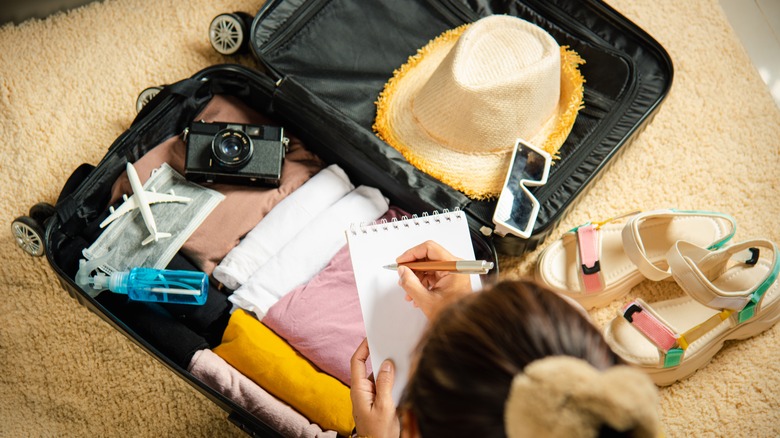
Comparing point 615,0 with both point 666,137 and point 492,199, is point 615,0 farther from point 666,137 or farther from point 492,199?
point 492,199

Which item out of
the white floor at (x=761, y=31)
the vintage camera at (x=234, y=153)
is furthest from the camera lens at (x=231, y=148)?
the white floor at (x=761, y=31)

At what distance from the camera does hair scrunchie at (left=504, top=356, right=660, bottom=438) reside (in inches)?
15.6

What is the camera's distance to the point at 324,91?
44.3 inches

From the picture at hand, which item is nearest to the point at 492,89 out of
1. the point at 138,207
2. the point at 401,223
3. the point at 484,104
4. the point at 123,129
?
the point at 484,104

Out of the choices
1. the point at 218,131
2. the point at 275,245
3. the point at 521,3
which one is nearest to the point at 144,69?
the point at 218,131

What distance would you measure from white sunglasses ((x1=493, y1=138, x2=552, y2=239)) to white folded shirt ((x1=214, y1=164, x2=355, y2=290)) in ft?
0.91

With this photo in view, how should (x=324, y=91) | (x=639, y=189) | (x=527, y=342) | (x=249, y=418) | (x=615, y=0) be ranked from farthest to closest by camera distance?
(x=615, y=0) → (x=639, y=189) → (x=324, y=91) → (x=249, y=418) → (x=527, y=342)

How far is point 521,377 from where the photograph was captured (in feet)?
1.38

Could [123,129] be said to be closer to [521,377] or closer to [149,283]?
[149,283]

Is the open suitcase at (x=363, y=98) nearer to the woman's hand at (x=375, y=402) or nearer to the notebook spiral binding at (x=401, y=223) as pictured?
the notebook spiral binding at (x=401, y=223)

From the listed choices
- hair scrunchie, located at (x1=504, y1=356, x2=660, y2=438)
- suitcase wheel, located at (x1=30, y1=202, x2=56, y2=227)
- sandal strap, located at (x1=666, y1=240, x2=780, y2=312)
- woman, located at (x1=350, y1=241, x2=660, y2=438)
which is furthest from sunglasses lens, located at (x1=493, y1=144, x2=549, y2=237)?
suitcase wheel, located at (x1=30, y1=202, x2=56, y2=227)

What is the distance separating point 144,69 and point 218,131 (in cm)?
36

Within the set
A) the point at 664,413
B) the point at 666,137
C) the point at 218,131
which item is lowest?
the point at 664,413

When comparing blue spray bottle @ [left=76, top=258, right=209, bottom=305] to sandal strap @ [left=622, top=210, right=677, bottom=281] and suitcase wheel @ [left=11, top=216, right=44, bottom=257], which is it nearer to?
suitcase wheel @ [left=11, top=216, right=44, bottom=257]
